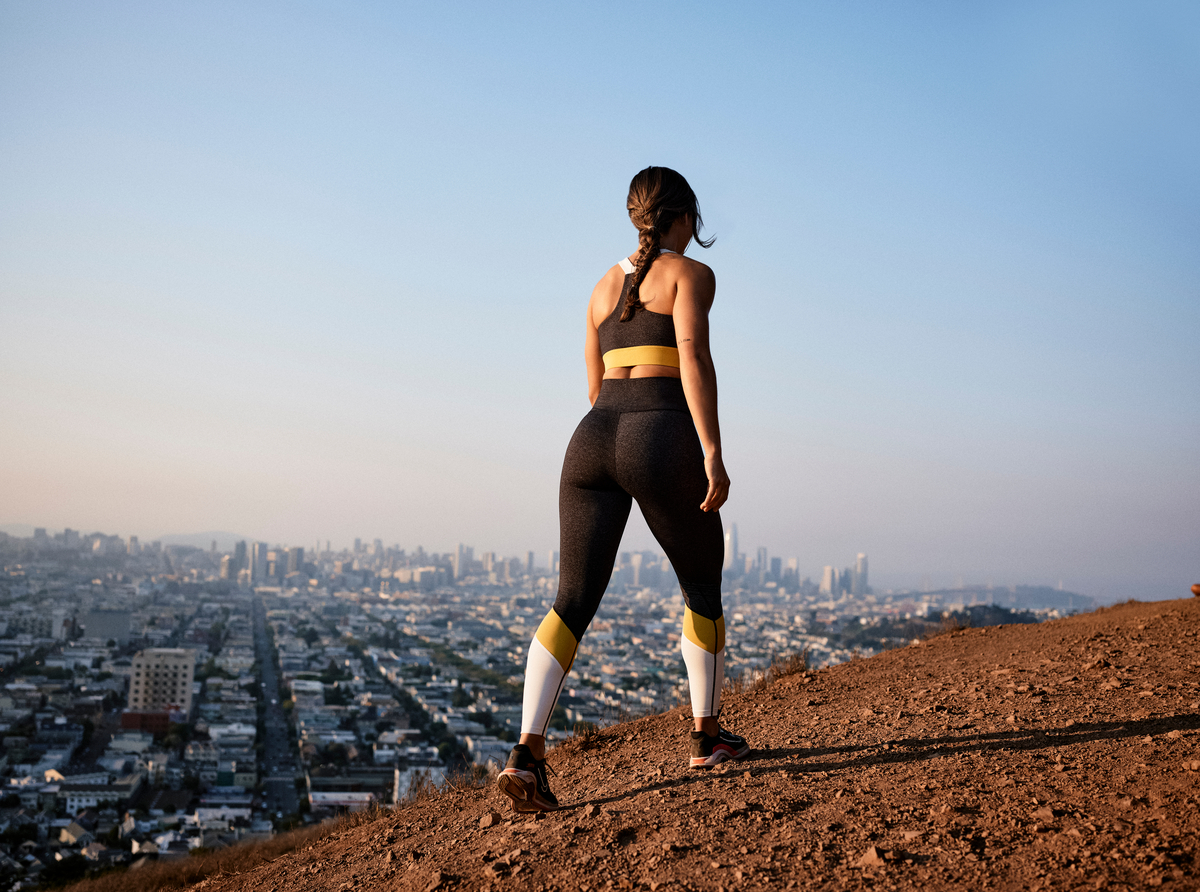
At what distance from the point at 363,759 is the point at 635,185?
70.1 feet

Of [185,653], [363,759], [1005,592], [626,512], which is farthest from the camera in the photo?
[1005,592]

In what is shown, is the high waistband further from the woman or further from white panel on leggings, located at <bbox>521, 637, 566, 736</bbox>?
white panel on leggings, located at <bbox>521, 637, 566, 736</bbox>

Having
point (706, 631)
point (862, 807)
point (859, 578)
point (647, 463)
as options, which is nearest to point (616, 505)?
point (647, 463)

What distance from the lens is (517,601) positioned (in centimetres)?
6316

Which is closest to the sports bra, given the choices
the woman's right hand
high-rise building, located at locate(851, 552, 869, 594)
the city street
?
the woman's right hand

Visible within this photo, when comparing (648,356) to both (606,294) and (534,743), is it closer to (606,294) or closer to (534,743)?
(606,294)

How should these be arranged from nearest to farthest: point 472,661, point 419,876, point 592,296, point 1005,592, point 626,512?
point 419,876 < point 626,512 < point 592,296 < point 472,661 < point 1005,592

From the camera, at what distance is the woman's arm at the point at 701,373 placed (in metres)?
2.88

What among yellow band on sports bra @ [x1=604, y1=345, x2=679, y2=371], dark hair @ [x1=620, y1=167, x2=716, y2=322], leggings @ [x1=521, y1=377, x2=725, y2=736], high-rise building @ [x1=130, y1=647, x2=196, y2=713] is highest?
dark hair @ [x1=620, y1=167, x2=716, y2=322]

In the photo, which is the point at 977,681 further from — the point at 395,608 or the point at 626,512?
the point at 395,608

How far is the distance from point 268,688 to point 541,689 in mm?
33662

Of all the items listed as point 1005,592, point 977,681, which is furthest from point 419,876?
point 1005,592

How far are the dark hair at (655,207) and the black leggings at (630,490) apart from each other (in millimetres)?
450

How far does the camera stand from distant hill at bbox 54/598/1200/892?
87.6 inches
